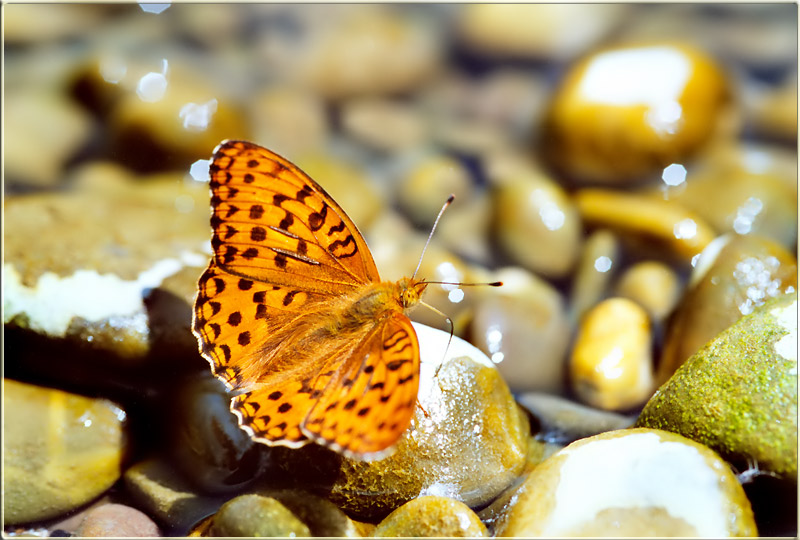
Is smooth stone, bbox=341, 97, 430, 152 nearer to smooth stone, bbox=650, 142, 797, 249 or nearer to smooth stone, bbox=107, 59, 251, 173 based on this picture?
smooth stone, bbox=107, 59, 251, 173

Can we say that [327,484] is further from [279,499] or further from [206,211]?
[206,211]

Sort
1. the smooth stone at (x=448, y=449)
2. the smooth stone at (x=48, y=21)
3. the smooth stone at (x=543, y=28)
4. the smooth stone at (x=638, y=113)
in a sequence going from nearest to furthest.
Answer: the smooth stone at (x=448, y=449), the smooth stone at (x=638, y=113), the smooth stone at (x=543, y=28), the smooth stone at (x=48, y=21)

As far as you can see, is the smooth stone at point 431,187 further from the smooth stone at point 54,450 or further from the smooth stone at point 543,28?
the smooth stone at point 54,450

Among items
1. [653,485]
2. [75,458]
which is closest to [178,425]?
[75,458]

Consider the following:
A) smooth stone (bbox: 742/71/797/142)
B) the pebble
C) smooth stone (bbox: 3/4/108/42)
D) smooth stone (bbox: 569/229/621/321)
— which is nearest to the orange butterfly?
the pebble

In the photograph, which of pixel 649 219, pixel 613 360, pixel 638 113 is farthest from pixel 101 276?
pixel 638 113

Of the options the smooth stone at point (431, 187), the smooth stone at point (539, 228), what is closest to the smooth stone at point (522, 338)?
the smooth stone at point (539, 228)
